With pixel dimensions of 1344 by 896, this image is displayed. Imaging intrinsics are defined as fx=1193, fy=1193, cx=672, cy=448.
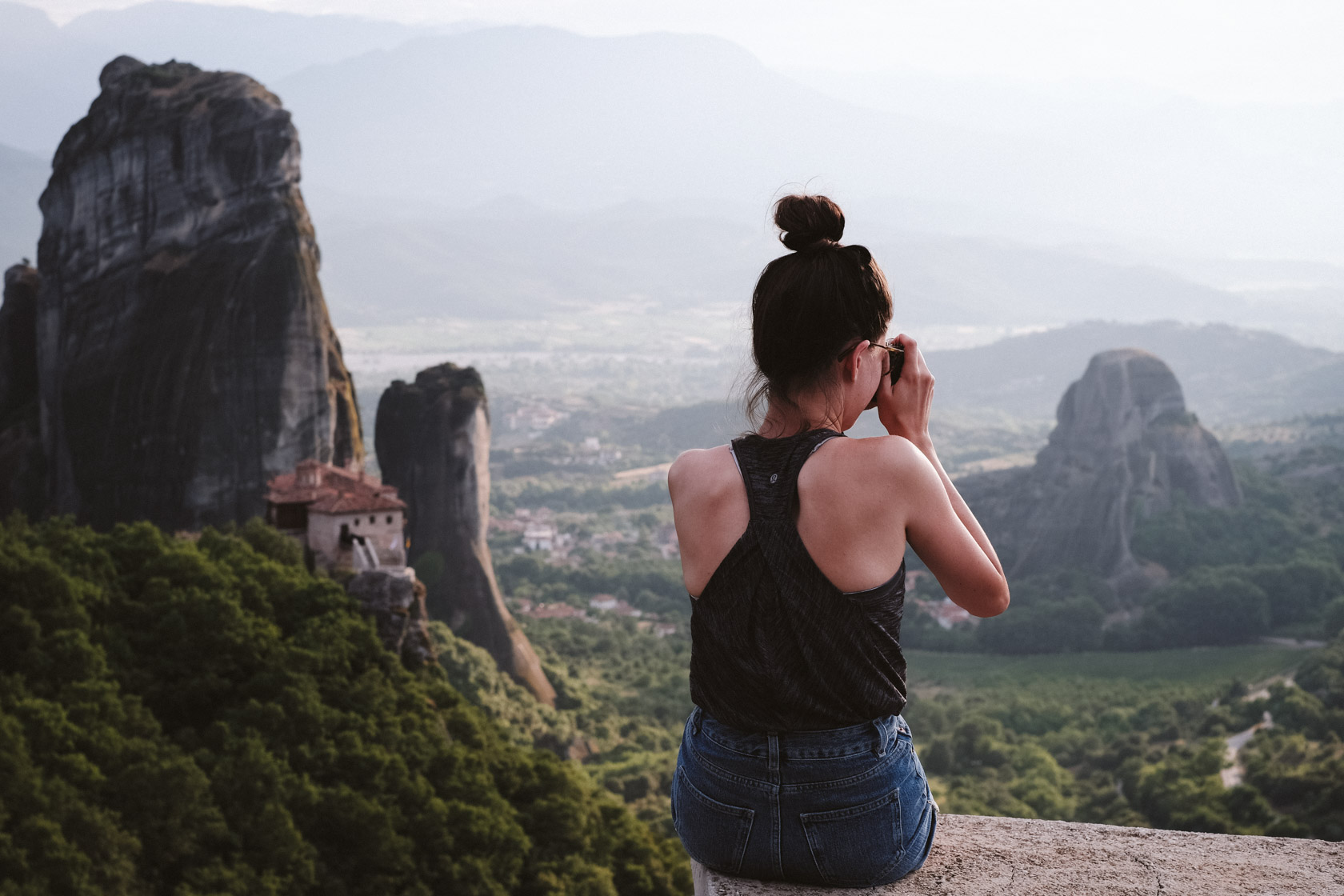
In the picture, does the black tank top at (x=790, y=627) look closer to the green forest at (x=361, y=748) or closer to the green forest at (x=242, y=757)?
the green forest at (x=361, y=748)

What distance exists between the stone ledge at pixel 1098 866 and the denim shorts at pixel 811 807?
50 mm

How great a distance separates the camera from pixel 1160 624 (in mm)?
41562

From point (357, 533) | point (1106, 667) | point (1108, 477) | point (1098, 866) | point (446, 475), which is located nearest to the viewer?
point (1098, 866)

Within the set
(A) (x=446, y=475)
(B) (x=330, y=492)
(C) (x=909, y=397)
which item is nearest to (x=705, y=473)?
(C) (x=909, y=397)

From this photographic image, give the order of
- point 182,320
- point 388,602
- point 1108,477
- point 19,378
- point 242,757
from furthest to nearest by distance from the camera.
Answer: point 1108,477 → point 19,378 → point 182,320 → point 388,602 → point 242,757

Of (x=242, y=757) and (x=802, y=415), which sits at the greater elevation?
(x=802, y=415)

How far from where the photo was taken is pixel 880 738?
230 cm

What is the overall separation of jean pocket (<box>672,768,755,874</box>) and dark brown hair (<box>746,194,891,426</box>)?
2.65 ft

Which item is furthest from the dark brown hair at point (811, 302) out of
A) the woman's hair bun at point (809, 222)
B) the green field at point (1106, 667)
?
the green field at point (1106, 667)

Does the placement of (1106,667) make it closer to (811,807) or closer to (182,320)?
(182,320)

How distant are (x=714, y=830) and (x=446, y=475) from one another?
28.9 m

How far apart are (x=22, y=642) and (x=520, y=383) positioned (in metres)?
104

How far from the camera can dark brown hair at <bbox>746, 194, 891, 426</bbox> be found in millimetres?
2271

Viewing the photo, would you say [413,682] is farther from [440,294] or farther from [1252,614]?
[440,294]
